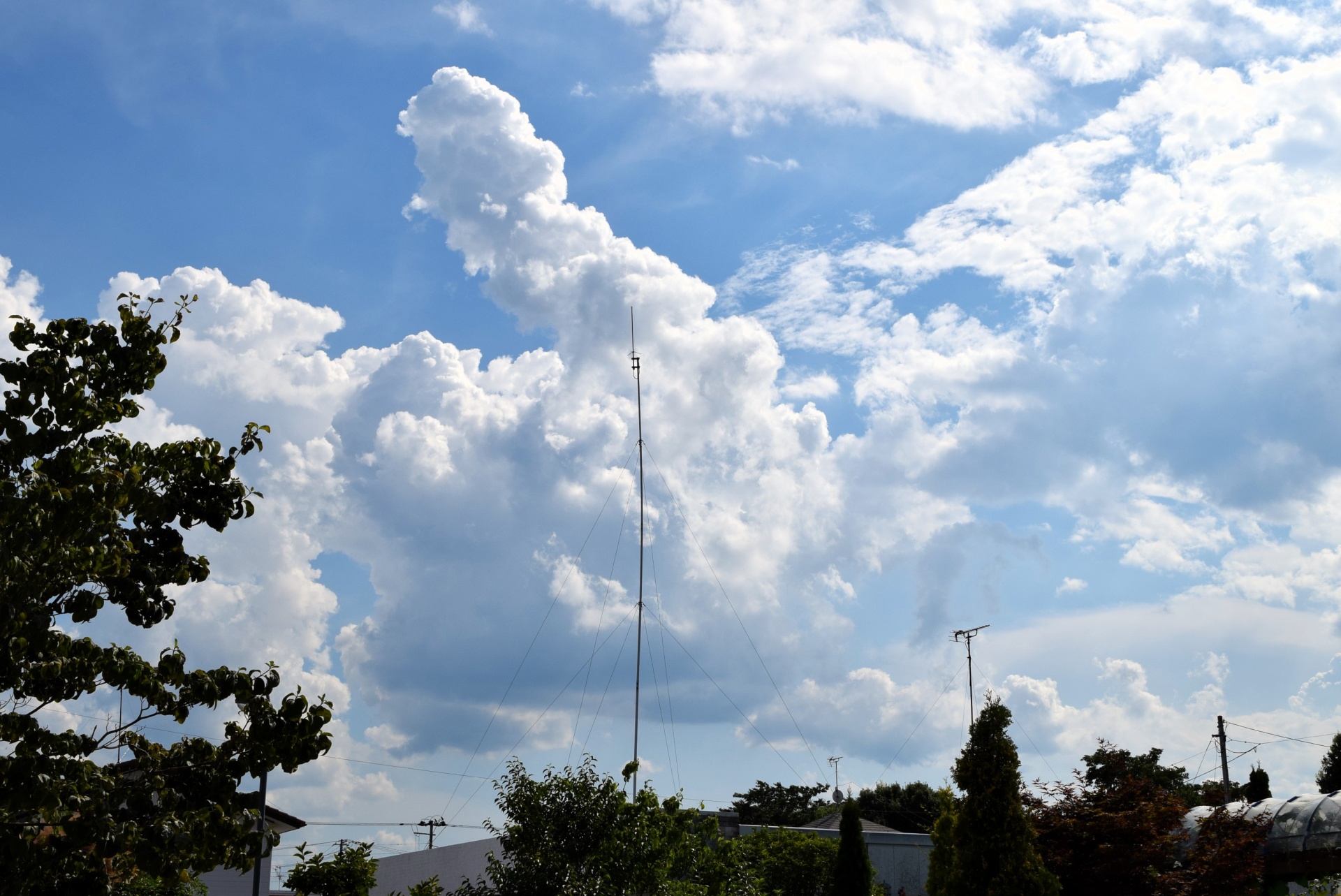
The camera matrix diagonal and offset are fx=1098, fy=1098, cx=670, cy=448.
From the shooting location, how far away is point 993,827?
22328 mm

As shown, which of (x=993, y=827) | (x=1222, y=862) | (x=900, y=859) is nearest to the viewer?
(x=993, y=827)

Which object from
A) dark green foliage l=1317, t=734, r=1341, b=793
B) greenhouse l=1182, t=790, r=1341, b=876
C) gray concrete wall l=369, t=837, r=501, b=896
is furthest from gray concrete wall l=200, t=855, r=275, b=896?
dark green foliage l=1317, t=734, r=1341, b=793

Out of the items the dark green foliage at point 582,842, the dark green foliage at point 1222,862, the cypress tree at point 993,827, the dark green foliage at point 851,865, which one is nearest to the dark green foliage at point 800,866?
the dark green foliage at point 851,865

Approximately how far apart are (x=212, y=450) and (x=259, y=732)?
2.64 m

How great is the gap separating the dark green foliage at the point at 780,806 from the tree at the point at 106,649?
77809 millimetres

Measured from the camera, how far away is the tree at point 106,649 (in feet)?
28.0

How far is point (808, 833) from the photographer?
45938 mm

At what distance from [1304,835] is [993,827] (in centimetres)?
1115

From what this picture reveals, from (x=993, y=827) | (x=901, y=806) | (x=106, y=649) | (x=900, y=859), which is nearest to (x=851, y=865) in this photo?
(x=993, y=827)

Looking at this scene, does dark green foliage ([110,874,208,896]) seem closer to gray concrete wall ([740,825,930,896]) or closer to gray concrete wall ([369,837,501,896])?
gray concrete wall ([369,837,501,896])

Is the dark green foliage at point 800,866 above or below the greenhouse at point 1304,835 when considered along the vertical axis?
below

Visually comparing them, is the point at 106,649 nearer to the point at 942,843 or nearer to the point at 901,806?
the point at 942,843

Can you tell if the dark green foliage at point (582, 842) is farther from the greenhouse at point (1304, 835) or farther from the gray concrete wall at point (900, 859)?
the gray concrete wall at point (900, 859)

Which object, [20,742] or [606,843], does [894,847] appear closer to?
[606,843]
